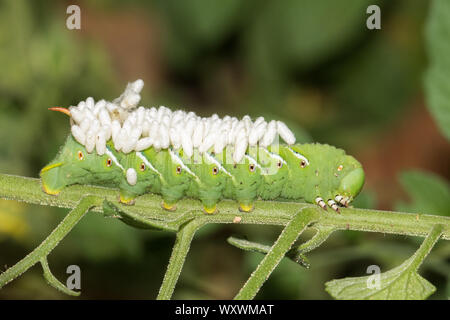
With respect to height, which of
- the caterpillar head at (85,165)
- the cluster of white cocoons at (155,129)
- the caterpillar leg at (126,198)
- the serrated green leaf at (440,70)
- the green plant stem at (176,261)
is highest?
the serrated green leaf at (440,70)

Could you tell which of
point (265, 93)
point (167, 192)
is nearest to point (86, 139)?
point (167, 192)

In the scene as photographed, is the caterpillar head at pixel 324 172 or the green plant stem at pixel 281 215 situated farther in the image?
the caterpillar head at pixel 324 172

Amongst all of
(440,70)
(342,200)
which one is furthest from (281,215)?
(440,70)

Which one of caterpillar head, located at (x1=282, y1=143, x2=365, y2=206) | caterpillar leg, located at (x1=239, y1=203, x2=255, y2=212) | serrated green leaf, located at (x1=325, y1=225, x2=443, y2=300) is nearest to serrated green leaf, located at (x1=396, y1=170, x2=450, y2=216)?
caterpillar head, located at (x1=282, y1=143, x2=365, y2=206)

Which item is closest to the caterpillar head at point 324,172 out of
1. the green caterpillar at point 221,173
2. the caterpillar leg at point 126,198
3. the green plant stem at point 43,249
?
the green caterpillar at point 221,173

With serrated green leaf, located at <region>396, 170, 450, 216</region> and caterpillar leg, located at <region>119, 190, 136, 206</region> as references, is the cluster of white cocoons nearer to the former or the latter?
caterpillar leg, located at <region>119, 190, 136, 206</region>

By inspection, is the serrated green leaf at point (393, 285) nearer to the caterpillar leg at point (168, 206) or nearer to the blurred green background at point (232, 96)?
the blurred green background at point (232, 96)
